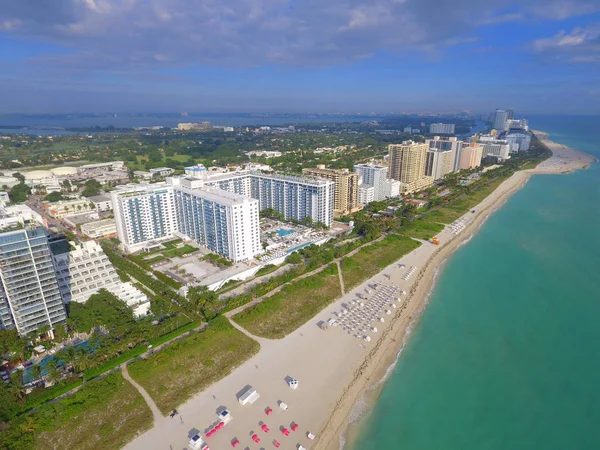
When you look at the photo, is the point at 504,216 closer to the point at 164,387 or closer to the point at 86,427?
the point at 164,387

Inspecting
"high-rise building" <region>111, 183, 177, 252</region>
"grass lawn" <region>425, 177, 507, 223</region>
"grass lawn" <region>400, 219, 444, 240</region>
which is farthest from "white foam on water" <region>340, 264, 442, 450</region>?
"high-rise building" <region>111, 183, 177, 252</region>

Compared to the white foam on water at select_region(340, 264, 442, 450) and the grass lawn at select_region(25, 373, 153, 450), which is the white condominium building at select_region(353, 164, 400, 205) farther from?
the grass lawn at select_region(25, 373, 153, 450)

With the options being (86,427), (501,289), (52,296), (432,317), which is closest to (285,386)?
(86,427)

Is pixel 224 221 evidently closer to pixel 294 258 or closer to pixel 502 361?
pixel 294 258

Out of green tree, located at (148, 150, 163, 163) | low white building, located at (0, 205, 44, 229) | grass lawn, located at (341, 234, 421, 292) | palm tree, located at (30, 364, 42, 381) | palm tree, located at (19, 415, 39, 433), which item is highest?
low white building, located at (0, 205, 44, 229)

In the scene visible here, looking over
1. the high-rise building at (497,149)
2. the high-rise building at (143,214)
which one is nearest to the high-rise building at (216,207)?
the high-rise building at (143,214)

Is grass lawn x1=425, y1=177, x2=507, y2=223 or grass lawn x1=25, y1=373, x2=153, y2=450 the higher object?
grass lawn x1=25, y1=373, x2=153, y2=450
